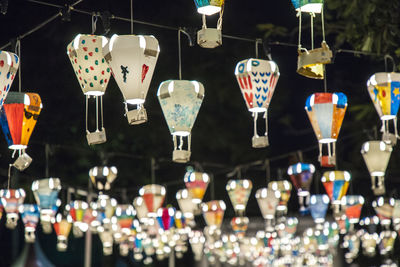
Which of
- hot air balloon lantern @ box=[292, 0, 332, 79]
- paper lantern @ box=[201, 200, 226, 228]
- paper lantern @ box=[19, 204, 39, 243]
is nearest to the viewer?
hot air balloon lantern @ box=[292, 0, 332, 79]

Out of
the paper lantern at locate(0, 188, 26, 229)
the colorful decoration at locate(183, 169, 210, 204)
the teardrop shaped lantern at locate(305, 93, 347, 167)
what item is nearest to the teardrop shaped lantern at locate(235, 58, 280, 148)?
the teardrop shaped lantern at locate(305, 93, 347, 167)

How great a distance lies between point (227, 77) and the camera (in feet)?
53.1

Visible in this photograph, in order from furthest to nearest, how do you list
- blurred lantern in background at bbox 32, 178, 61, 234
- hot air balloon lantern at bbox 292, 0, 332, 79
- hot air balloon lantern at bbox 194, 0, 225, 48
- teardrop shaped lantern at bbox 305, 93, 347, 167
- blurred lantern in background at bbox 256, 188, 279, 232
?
blurred lantern in background at bbox 256, 188, 279, 232 < blurred lantern in background at bbox 32, 178, 61, 234 < teardrop shaped lantern at bbox 305, 93, 347, 167 < hot air balloon lantern at bbox 292, 0, 332, 79 < hot air balloon lantern at bbox 194, 0, 225, 48

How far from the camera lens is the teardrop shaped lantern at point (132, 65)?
5.25 metres

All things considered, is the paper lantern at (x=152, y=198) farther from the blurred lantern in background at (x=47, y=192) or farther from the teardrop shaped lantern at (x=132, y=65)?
the teardrop shaped lantern at (x=132, y=65)

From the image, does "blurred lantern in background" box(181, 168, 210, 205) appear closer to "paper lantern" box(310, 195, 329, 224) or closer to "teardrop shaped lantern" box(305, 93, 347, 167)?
"paper lantern" box(310, 195, 329, 224)

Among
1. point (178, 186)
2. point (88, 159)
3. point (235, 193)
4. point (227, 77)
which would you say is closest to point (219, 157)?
point (178, 186)

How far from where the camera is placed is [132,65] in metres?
5.25

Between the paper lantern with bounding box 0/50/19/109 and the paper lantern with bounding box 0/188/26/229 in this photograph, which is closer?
→ the paper lantern with bounding box 0/50/19/109

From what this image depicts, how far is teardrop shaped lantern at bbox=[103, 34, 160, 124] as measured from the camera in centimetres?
525

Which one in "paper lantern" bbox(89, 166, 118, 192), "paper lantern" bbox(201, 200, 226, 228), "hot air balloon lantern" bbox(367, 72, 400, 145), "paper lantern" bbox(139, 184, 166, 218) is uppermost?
"hot air balloon lantern" bbox(367, 72, 400, 145)

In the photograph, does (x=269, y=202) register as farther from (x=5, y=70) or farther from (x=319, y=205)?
(x=5, y=70)

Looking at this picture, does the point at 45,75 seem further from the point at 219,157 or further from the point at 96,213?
the point at 219,157

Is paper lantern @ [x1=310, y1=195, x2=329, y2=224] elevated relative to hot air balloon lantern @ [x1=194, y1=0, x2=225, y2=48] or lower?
lower
